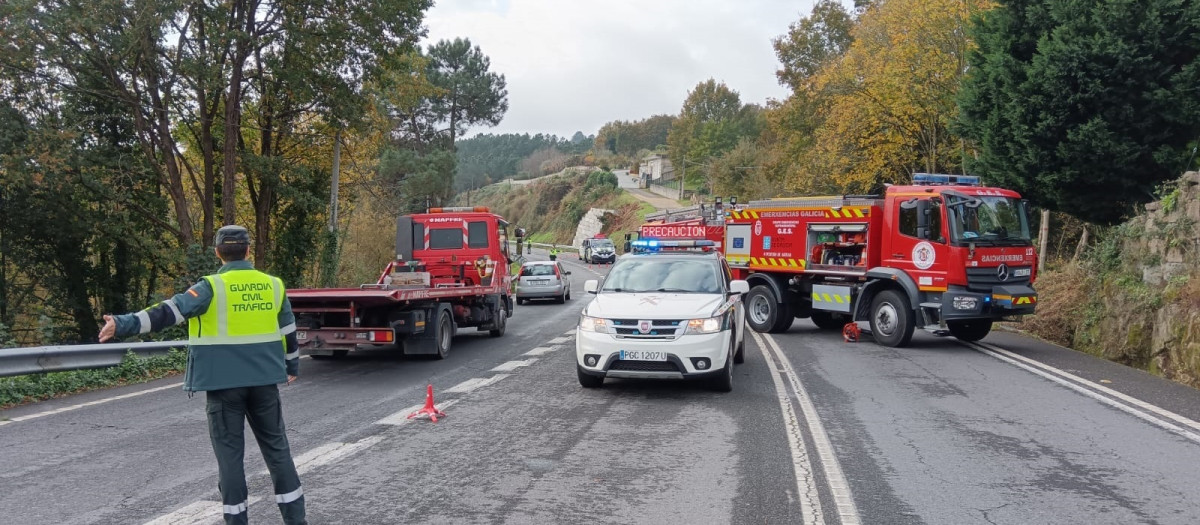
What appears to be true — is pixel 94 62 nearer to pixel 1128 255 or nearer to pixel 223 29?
pixel 223 29

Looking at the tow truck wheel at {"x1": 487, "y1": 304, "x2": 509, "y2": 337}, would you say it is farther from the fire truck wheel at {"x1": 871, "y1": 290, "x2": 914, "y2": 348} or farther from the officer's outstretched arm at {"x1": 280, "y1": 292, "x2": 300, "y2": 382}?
the officer's outstretched arm at {"x1": 280, "y1": 292, "x2": 300, "y2": 382}

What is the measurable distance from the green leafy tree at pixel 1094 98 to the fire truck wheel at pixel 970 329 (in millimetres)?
4045

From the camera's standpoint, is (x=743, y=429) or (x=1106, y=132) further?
(x=1106, y=132)

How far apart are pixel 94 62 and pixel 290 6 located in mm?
4578

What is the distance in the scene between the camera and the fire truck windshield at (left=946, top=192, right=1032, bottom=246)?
13867mm

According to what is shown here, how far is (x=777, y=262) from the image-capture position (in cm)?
1750

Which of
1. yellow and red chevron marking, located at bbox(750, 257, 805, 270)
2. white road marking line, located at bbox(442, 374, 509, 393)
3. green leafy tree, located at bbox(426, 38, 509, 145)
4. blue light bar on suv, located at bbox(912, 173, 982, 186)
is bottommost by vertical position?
white road marking line, located at bbox(442, 374, 509, 393)

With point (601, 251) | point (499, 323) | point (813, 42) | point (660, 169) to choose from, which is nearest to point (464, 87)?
point (601, 251)

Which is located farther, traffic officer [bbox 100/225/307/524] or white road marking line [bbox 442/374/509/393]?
white road marking line [bbox 442/374/509/393]

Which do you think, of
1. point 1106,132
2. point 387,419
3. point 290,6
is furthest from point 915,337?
point 290,6

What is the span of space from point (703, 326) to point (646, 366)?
785 millimetres

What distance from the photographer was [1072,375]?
1138 cm

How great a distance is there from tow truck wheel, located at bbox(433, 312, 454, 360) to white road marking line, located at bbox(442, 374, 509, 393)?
6.41 feet

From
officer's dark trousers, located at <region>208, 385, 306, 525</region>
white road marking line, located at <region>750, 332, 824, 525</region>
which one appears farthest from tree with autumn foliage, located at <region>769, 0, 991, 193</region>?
officer's dark trousers, located at <region>208, 385, 306, 525</region>
